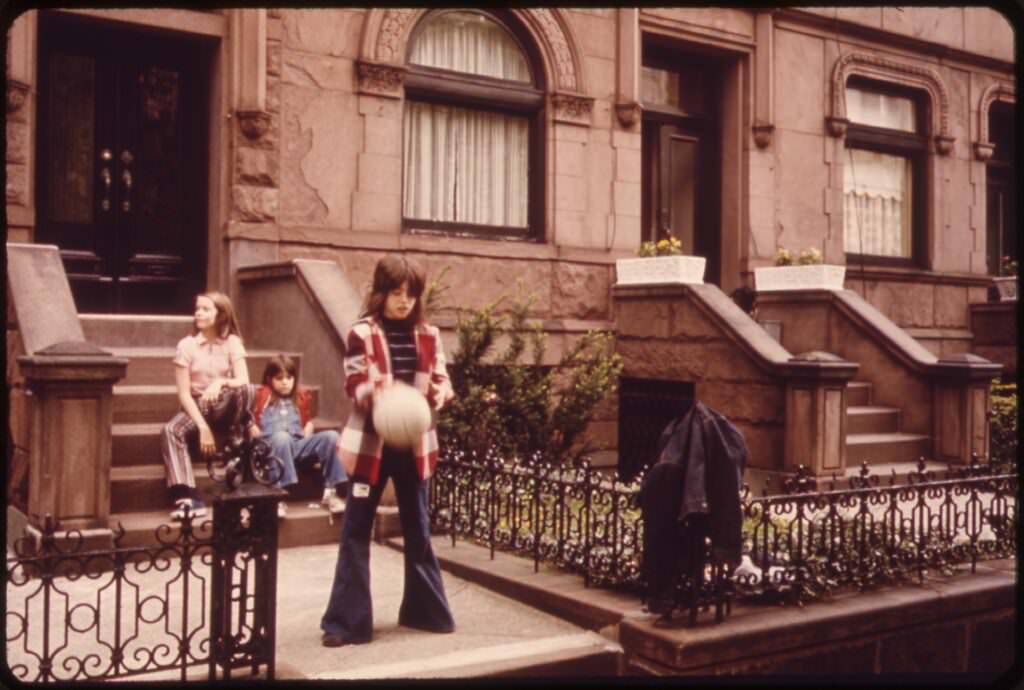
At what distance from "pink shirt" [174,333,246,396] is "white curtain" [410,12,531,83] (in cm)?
487

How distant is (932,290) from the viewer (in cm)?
1545

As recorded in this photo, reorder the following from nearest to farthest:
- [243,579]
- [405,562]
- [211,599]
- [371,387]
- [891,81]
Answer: [211,599]
[243,579]
[371,387]
[405,562]
[891,81]

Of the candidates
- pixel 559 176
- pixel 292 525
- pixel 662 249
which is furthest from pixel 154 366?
pixel 662 249

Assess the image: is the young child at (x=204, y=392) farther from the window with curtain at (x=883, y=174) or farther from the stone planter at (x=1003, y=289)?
the stone planter at (x=1003, y=289)

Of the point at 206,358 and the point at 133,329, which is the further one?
the point at 133,329

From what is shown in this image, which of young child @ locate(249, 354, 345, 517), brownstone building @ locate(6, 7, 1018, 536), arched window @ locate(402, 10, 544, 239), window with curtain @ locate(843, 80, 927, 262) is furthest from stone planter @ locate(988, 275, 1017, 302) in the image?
young child @ locate(249, 354, 345, 517)

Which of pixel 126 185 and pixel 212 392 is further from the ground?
pixel 126 185

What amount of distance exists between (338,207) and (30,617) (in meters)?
5.95

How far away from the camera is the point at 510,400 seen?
9.68 m

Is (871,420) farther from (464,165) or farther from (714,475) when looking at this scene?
(714,475)

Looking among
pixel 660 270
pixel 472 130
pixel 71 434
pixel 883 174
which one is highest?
pixel 883 174

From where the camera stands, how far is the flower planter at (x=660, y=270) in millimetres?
11492

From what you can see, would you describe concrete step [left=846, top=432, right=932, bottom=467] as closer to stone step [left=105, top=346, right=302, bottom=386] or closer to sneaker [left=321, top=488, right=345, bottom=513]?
sneaker [left=321, top=488, right=345, bottom=513]

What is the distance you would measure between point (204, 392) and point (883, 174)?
37.2 feet
